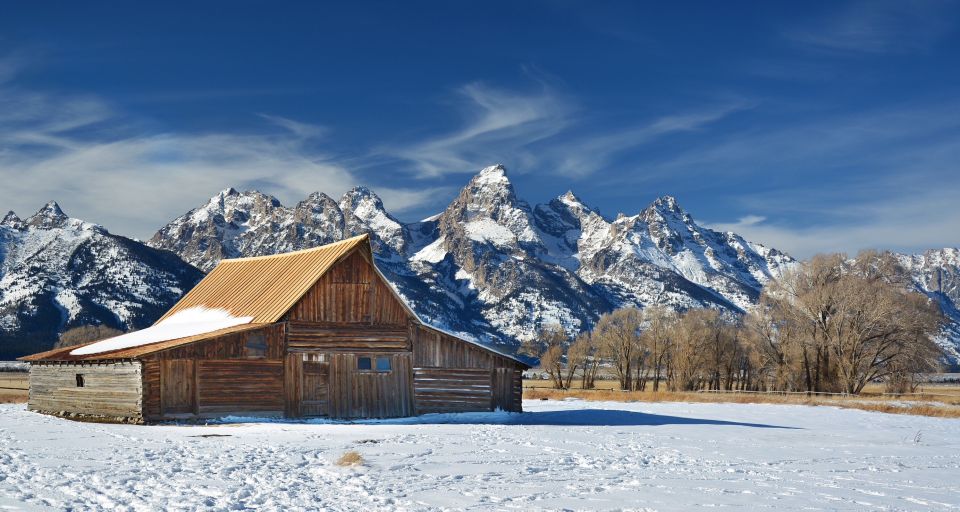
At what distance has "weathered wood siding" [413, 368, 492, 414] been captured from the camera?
3669 cm

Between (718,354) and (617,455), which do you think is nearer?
(617,455)

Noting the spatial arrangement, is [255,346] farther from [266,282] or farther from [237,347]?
[266,282]

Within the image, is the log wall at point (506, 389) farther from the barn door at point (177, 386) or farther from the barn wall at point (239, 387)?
the barn door at point (177, 386)

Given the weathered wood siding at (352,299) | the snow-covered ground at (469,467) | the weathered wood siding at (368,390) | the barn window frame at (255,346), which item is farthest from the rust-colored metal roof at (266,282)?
the snow-covered ground at (469,467)

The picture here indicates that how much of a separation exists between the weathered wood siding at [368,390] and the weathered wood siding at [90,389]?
23.3 feet

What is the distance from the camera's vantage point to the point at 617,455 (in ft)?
77.8

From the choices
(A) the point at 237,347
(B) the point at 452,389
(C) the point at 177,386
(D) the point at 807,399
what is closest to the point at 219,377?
(A) the point at 237,347

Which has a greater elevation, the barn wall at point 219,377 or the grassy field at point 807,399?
the barn wall at point 219,377

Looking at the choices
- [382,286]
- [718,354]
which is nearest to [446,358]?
[382,286]

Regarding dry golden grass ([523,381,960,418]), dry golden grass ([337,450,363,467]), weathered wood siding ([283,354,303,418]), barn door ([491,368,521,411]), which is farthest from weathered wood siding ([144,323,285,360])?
dry golden grass ([523,381,960,418])

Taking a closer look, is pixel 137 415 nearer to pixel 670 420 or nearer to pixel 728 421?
pixel 670 420

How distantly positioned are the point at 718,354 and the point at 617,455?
6602 cm

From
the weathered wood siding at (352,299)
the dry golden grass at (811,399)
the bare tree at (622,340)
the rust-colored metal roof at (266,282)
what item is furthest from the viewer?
the bare tree at (622,340)

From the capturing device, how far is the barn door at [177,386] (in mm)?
31219
